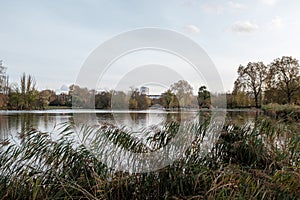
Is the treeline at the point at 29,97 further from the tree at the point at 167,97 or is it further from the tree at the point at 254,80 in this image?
the tree at the point at 167,97

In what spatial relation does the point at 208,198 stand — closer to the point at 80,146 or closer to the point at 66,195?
the point at 66,195

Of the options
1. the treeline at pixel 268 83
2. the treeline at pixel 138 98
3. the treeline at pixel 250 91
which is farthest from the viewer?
the treeline at pixel 268 83

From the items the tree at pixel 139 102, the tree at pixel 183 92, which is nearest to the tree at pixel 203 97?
the tree at pixel 183 92

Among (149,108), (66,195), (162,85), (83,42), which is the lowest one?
(66,195)

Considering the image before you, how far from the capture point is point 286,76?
1272 inches

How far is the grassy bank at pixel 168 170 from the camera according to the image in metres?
3.06

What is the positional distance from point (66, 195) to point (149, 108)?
5.15 meters

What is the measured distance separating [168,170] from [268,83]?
1352 inches

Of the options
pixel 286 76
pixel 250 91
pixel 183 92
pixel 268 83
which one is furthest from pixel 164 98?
pixel 250 91

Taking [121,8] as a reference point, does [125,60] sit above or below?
below

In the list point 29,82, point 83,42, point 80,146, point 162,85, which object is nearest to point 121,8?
point 83,42

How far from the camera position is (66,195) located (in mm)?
3234

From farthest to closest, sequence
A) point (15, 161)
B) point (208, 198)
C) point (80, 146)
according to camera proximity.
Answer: point (80, 146)
point (15, 161)
point (208, 198)

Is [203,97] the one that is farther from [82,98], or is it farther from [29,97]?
A: [29,97]
